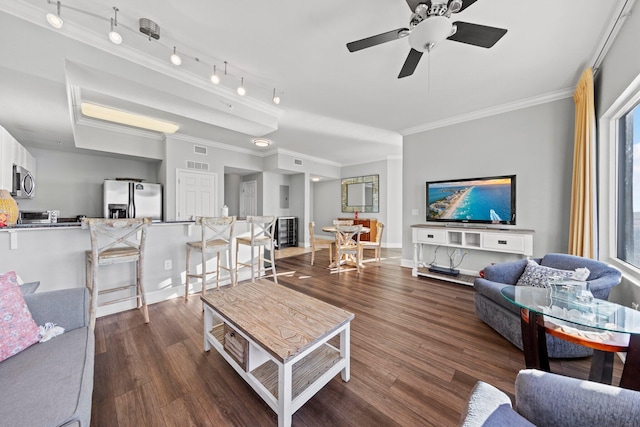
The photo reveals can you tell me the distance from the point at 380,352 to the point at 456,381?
1.77ft

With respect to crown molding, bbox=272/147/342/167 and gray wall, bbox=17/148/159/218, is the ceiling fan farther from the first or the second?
gray wall, bbox=17/148/159/218

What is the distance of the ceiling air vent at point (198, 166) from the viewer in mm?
4863

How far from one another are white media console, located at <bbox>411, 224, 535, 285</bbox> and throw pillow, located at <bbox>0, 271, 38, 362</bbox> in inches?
164

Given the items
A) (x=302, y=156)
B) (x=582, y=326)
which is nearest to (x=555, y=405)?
(x=582, y=326)

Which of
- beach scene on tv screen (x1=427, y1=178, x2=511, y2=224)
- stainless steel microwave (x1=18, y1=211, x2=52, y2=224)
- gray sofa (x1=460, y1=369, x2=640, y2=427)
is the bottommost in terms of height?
gray sofa (x1=460, y1=369, x2=640, y2=427)

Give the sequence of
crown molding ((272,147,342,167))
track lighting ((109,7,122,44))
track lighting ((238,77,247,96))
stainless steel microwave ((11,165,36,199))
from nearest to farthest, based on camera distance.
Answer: track lighting ((109,7,122,44)), track lighting ((238,77,247,96)), stainless steel microwave ((11,165,36,199)), crown molding ((272,147,342,167))

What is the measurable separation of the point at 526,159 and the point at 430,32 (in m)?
2.91

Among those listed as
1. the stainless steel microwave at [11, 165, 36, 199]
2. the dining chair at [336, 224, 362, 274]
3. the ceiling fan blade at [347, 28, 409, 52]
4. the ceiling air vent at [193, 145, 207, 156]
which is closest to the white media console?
the dining chair at [336, 224, 362, 274]

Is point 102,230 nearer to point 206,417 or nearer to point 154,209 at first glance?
point 206,417

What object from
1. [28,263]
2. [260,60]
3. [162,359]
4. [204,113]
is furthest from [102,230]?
[260,60]

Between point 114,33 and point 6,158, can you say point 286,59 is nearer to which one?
point 114,33

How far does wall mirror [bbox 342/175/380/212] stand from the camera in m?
7.07

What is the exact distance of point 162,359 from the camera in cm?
177

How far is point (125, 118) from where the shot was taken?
12.3 feet
